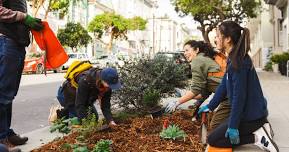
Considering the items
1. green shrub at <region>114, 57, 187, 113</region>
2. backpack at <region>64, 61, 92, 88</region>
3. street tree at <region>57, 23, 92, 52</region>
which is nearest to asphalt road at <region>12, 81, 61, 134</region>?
backpack at <region>64, 61, 92, 88</region>

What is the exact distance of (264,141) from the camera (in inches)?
190

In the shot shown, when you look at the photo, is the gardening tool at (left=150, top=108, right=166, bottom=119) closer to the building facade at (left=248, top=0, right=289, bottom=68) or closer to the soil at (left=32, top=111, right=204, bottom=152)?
the soil at (left=32, top=111, right=204, bottom=152)

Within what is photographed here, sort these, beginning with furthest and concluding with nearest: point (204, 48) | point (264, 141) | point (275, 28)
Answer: point (275, 28) → point (204, 48) → point (264, 141)

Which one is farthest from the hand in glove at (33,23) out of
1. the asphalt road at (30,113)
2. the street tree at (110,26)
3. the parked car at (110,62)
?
the street tree at (110,26)

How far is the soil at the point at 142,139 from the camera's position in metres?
5.08

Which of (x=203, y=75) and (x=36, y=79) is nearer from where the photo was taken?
(x=203, y=75)

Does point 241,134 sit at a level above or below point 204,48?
below

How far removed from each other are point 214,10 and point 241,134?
95.2 ft

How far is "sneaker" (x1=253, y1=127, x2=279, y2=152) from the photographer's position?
4809mm

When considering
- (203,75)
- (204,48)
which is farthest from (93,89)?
(204,48)

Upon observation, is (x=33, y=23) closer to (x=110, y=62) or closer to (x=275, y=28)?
(x=110, y=62)

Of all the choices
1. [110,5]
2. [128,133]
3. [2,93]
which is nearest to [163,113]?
[128,133]

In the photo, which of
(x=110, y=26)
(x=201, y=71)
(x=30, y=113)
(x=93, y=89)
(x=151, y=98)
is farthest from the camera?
(x=110, y=26)

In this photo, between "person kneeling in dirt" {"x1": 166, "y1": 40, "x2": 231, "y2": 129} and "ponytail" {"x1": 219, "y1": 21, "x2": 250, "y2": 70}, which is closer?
"ponytail" {"x1": 219, "y1": 21, "x2": 250, "y2": 70}
